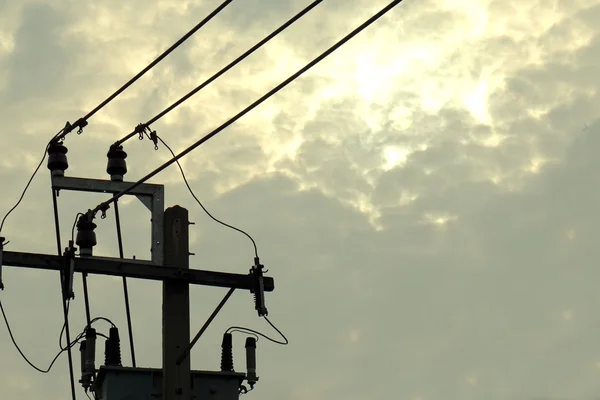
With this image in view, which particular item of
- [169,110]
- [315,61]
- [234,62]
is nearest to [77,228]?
[169,110]

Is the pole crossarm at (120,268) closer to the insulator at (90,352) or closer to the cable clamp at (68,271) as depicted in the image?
the cable clamp at (68,271)

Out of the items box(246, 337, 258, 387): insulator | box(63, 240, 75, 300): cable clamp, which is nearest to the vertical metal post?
box(246, 337, 258, 387): insulator

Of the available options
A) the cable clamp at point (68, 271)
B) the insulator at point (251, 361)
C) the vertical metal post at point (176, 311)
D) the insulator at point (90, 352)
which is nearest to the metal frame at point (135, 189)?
the vertical metal post at point (176, 311)

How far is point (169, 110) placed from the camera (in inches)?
613

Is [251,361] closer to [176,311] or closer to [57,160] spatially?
[176,311]

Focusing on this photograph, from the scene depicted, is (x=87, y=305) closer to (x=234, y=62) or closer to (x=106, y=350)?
(x=106, y=350)

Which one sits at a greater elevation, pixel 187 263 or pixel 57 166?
pixel 57 166

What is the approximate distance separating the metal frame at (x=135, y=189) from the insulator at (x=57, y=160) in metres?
0.12

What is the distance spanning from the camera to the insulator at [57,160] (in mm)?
16453

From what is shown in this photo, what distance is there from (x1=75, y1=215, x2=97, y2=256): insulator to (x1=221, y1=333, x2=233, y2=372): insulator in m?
1.93

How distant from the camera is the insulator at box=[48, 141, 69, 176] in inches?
648

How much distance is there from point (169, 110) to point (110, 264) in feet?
6.30

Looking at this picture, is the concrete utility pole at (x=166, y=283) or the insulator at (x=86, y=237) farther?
the insulator at (x=86, y=237)

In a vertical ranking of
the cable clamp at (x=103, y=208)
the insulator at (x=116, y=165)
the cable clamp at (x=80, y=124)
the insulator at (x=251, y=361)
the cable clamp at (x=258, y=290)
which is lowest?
the insulator at (x=251, y=361)
